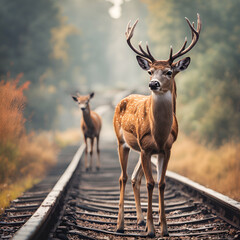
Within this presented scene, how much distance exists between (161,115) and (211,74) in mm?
11473

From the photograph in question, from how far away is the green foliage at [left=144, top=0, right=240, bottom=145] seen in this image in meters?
13.1

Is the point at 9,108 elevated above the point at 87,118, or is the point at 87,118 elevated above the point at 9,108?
the point at 87,118

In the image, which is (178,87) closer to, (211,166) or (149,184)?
(211,166)

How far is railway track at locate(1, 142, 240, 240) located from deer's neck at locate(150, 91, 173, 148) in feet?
4.14

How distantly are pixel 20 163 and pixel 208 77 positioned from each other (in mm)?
9258

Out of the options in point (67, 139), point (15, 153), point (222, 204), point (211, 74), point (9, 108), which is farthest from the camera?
point (67, 139)

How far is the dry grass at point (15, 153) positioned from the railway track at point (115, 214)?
1.29 metres

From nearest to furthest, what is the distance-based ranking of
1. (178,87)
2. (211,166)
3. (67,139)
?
1. (211,166)
2. (178,87)
3. (67,139)

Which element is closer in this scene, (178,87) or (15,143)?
(15,143)

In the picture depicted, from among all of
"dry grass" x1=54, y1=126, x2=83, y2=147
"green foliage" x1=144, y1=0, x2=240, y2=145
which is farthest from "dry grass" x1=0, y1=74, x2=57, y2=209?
"dry grass" x1=54, y1=126, x2=83, y2=147

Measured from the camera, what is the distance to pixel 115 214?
18.4 feet

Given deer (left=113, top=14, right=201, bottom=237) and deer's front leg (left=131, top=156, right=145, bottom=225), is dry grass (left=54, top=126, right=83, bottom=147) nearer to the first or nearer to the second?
deer's front leg (left=131, top=156, right=145, bottom=225)

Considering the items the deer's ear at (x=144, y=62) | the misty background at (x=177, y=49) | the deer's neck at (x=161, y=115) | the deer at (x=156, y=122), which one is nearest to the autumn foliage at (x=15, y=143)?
the misty background at (x=177, y=49)

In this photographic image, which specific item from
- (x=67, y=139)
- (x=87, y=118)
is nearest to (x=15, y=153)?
(x=87, y=118)
